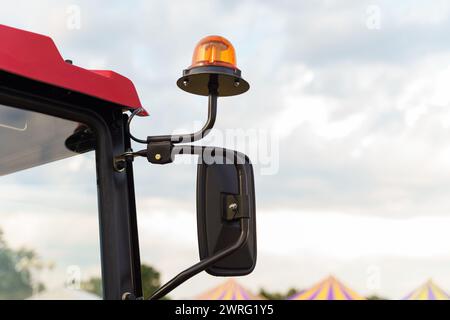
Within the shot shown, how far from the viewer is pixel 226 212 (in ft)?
6.37

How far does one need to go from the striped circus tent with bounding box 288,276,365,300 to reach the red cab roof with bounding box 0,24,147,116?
10.2 m

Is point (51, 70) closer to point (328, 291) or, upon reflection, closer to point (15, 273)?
point (15, 273)

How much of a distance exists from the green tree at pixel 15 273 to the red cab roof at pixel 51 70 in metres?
0.51

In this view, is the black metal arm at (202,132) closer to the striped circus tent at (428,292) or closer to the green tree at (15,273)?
the green tree at (15,273)

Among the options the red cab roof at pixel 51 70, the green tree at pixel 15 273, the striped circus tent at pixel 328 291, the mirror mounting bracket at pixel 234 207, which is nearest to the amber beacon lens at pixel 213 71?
the red cab roof at pixel 51 70

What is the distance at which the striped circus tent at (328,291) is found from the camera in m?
11.9

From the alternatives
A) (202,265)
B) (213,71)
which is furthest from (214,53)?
(202,265)

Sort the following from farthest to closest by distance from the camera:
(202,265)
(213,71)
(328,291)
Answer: (328,291), (213,71), (202,265)

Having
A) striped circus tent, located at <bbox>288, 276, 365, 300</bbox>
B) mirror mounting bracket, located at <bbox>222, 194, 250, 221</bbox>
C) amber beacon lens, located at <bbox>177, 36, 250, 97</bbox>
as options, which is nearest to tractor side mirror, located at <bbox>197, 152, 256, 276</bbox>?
mirror mounting bracket, located at <bbox>222, 194, 250, 221</bbox>

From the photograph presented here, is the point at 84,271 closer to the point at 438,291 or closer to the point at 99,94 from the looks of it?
the point at 99,94

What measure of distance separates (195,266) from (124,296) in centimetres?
29

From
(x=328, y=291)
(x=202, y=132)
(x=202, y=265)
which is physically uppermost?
(x=328, y=291)

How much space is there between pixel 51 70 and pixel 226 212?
70 cm

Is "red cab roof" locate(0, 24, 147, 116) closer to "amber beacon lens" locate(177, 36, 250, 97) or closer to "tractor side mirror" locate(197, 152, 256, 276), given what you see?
"amber beacon lens" locate(177, 36, 250, 97)
